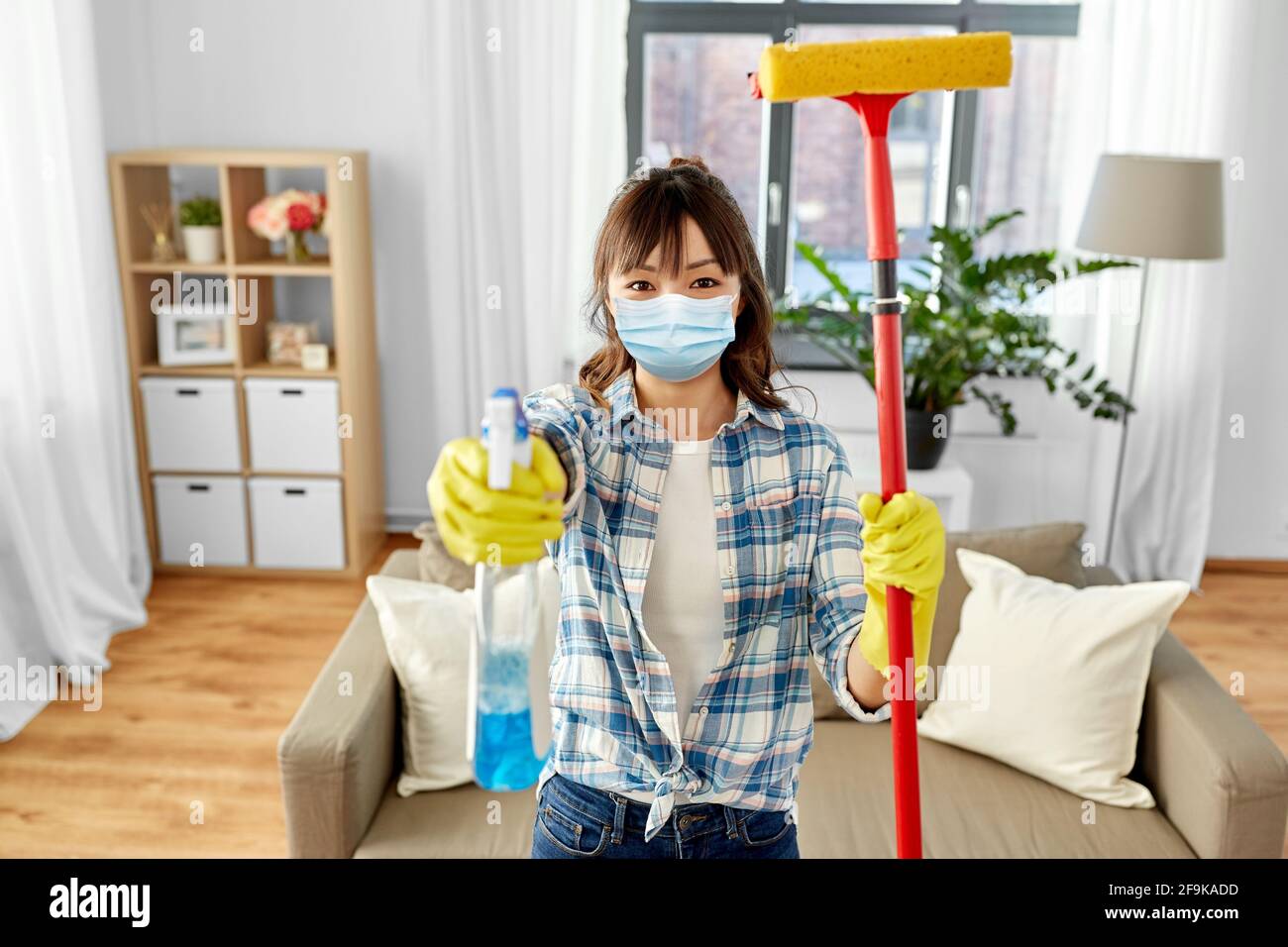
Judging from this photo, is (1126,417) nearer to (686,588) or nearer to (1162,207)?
(1162,207)

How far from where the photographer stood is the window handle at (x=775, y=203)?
4.32 meters

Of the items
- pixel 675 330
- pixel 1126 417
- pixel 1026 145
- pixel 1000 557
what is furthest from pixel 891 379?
pixel 1026 145

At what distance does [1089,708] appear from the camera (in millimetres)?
2166

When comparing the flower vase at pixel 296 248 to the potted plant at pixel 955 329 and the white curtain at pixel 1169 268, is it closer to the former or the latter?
the potted plant at pixel 955 329

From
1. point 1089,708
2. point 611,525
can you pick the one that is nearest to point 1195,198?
point 1089,708

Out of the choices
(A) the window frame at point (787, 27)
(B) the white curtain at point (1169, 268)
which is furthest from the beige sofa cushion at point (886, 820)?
(A) the window frame at point (787, 27)

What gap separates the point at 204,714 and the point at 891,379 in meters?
2.66

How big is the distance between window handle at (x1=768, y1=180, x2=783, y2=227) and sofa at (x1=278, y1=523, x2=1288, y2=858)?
7.88 feet


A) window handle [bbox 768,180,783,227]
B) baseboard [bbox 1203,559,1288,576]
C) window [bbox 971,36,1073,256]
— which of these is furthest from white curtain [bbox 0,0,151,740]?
baseboard [bbox 1203,559,1288,576]

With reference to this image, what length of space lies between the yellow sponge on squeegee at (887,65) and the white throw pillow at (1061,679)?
4.89 ft

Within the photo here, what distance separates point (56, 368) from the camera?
3363mm

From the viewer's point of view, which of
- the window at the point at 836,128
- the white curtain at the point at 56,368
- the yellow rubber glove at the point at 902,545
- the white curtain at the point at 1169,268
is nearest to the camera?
the yellow rubber glove at the point at 902,545

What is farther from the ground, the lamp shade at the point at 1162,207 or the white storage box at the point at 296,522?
the lamp shade at the point at 1162,207
